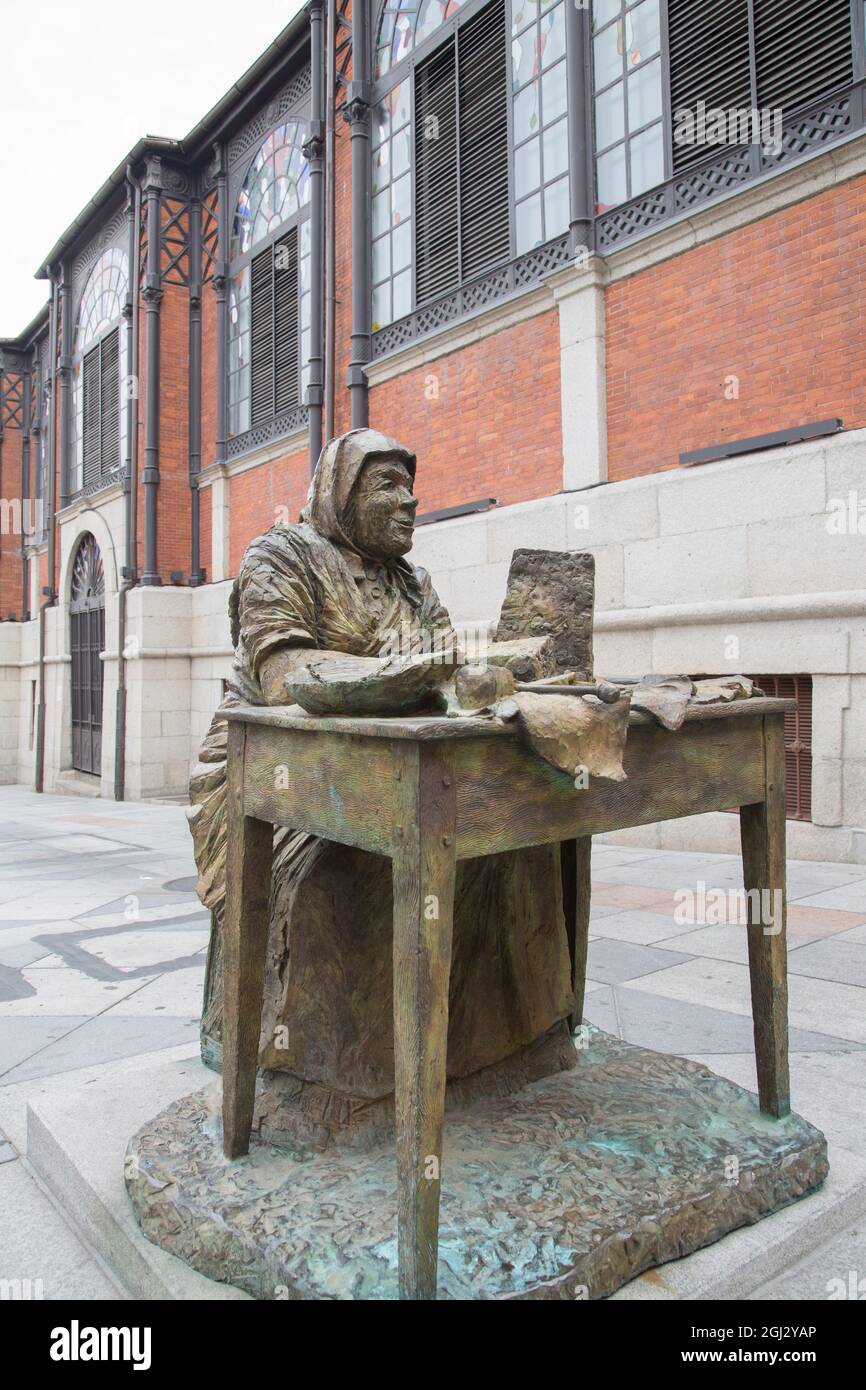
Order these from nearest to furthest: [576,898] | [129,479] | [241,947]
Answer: [241,947]
[576,898]
[129,479]

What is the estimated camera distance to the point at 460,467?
9.32m

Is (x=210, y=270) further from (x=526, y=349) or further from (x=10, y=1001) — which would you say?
(x=10, y=1001)

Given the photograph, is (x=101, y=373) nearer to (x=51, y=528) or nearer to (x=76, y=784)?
(x=51, y=528)

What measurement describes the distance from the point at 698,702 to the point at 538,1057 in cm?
113

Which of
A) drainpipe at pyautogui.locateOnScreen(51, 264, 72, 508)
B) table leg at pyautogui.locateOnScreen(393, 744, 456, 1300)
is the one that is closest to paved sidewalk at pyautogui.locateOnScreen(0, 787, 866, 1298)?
table leg at pyautogui.locateOnScreen(393, 744, 456, 1300)

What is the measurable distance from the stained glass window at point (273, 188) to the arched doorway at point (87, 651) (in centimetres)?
621

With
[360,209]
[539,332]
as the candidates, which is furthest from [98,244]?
[539,332]

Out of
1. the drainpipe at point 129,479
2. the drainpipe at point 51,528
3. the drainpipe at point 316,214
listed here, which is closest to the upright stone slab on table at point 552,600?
the drainpipe at point 316,214

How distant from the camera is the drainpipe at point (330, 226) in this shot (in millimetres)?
11250

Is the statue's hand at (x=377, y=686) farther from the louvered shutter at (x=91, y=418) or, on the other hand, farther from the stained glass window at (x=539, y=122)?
the louvered shutter at (x=91, y=418)

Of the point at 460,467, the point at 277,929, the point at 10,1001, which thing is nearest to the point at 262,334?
the point at 460,467

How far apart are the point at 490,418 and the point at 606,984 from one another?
6.26 meters

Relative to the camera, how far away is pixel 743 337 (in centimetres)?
701

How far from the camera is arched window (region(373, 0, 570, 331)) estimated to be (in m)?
8.80
